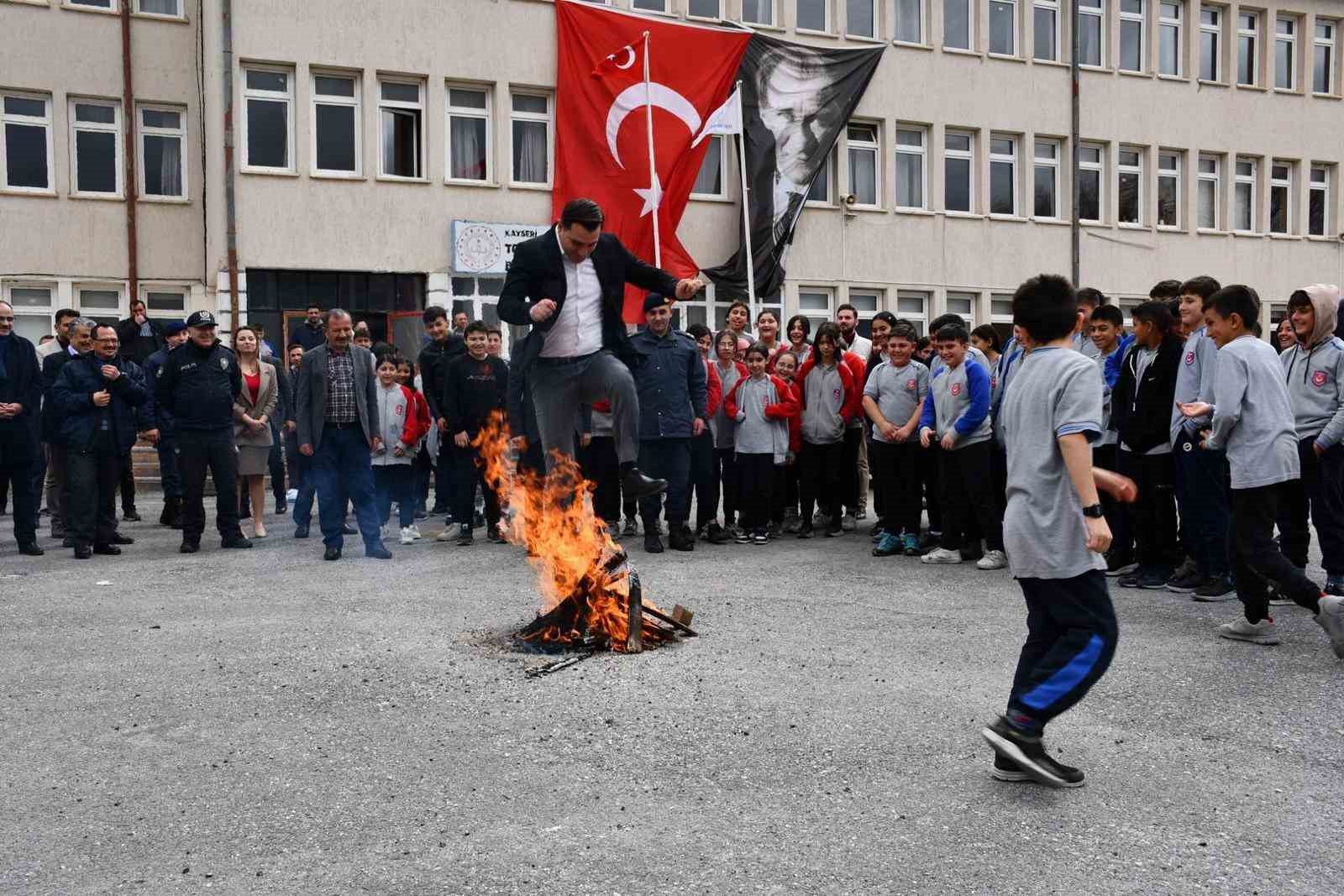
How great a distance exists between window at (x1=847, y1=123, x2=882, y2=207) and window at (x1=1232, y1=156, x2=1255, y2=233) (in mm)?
11603

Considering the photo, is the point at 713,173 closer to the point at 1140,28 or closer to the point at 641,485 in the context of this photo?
the point at 1140,28

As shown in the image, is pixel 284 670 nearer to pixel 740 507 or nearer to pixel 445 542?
pixel 445 542

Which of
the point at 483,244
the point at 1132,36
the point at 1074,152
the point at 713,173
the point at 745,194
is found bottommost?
Answer: the point at 483,244

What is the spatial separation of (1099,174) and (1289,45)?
8203mm

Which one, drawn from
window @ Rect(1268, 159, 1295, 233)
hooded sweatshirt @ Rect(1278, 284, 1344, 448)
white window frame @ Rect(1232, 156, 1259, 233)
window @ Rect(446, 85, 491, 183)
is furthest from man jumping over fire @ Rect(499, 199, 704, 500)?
window @ Rect(1268, 159, 1295, 233)

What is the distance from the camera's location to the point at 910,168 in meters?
31.3

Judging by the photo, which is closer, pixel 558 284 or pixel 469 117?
pixel 558 284

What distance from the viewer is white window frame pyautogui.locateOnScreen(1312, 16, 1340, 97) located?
121ft

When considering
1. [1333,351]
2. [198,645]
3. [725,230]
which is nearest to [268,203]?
[725,230]

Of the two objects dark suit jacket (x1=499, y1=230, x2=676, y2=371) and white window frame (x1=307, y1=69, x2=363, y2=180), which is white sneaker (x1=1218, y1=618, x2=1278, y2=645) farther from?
white window frame (x1=307, y1=69, x2=363, y2=180)

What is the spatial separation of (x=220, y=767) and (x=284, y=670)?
67.5 inches

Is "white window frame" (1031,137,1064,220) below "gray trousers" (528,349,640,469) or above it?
above

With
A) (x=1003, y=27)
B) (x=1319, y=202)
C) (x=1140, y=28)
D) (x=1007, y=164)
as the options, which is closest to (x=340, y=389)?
(x=1007, y=164)

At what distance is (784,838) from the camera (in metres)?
4.46
